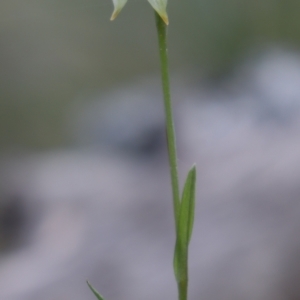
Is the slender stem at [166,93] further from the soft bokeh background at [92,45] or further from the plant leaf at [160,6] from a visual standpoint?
the soft bokeh background at [92,45]

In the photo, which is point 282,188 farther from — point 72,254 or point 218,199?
point 72,254

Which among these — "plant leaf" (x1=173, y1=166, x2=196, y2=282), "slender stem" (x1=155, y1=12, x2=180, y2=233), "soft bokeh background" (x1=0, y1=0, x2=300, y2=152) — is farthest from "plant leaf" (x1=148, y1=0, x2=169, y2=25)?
"soft bokeh background" (x1=0, y1=0, x2=300, y2=152)

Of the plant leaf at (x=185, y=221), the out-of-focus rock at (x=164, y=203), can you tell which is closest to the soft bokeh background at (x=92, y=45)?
the out-of-focus rock at (x=164, y=203)

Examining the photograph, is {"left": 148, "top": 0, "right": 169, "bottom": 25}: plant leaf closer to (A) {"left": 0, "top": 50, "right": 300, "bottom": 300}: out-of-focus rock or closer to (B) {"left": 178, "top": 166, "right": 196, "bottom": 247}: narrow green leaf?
(B) {"left": 178, "top": 166, "right": 196, "bottom": 247}: narrow green leaf

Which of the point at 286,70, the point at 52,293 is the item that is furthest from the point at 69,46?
the point at 52,293

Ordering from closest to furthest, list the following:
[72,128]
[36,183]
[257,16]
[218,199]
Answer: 1. [218,199]
2. [36,183]
3. [72,128]
4. [257,16]

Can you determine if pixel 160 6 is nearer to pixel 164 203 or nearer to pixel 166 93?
pixel 166 93
